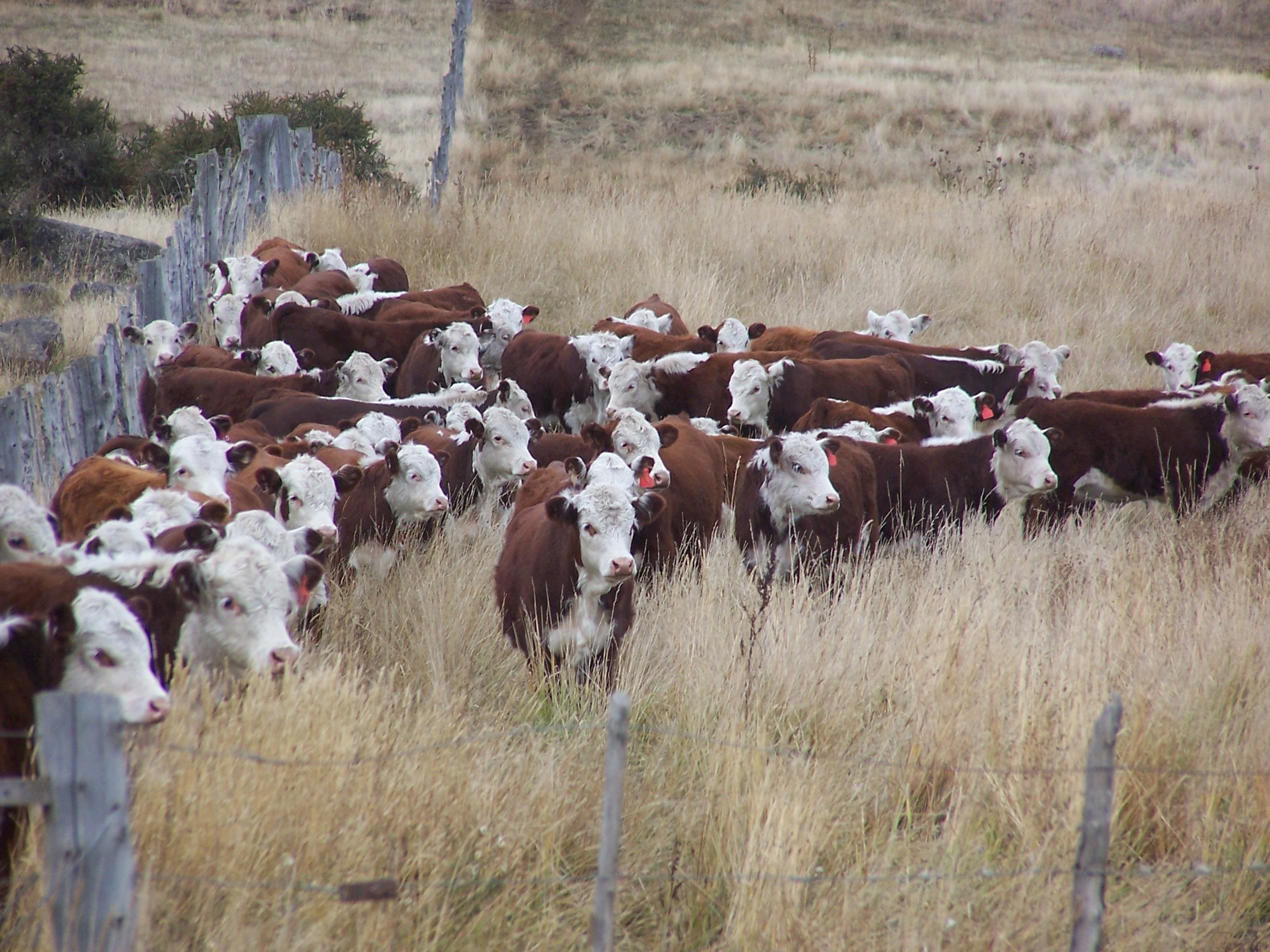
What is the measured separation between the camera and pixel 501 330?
445 inches

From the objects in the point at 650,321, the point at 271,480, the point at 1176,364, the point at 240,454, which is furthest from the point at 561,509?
the point at 1176,364

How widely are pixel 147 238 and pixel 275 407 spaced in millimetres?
10864

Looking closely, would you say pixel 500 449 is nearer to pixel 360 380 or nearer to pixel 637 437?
pixel 637 437

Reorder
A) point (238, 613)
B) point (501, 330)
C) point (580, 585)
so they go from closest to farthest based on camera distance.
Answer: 1. point (238, 613)
2. point (580, 585)
3. point (501, 330)

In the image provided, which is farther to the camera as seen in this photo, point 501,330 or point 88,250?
point 88,250

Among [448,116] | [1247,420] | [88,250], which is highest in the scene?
[448,116]

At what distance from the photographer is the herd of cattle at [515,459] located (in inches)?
162

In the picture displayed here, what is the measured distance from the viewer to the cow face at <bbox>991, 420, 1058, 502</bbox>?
7.61m

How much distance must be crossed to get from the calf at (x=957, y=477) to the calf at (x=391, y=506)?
9.99 feet

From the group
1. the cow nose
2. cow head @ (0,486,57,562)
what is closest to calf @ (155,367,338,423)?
cow head @ (0,486,57,562)

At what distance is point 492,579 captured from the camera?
607 cm

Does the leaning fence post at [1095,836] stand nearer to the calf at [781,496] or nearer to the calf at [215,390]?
the calf at [781,496]

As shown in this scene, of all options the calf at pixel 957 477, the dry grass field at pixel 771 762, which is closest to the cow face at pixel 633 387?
the calf at pixel 957 477

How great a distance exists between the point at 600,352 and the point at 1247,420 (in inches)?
213
